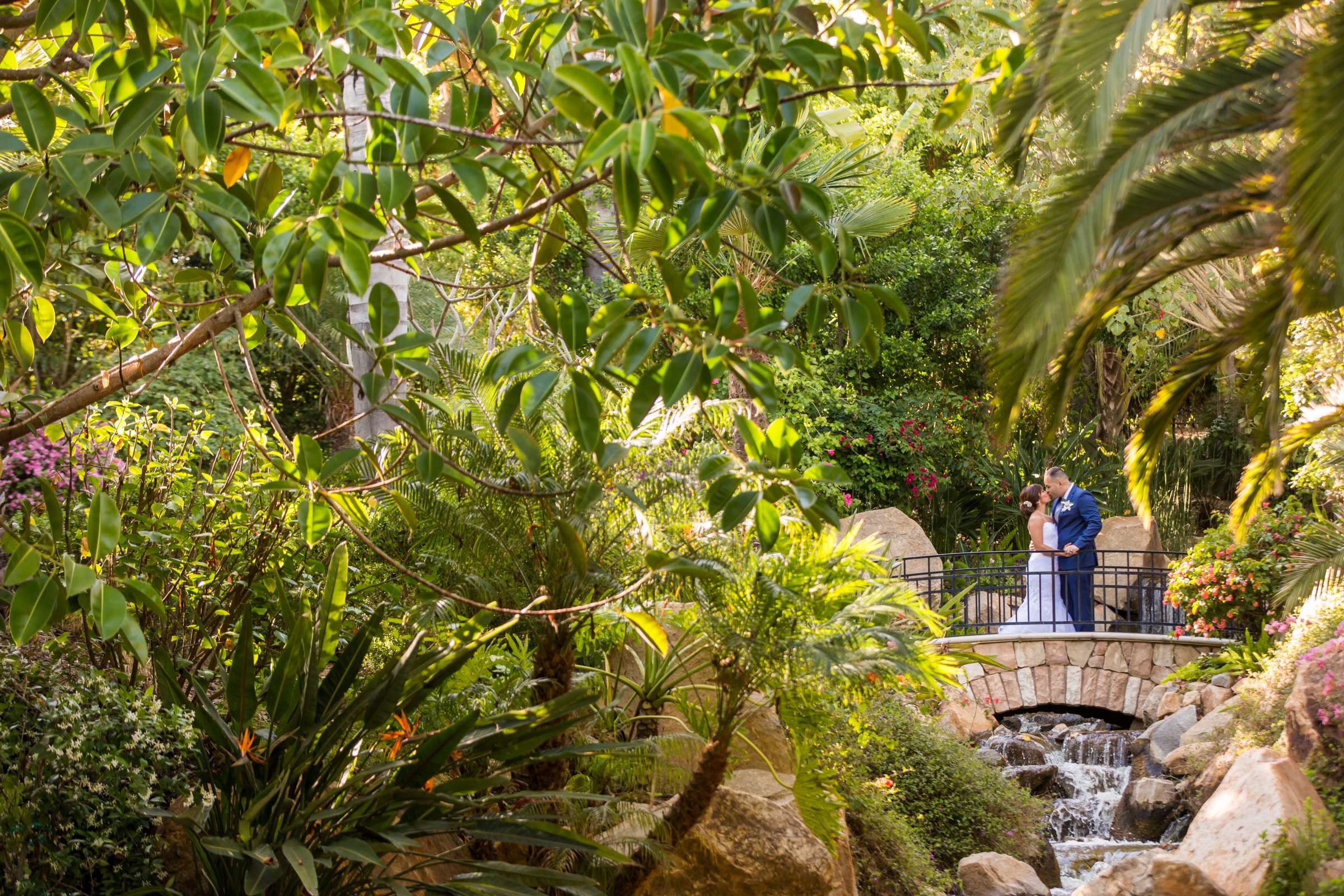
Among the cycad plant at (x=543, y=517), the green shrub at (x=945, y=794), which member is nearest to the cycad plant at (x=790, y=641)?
the cycad plant at (x=543, y=517)

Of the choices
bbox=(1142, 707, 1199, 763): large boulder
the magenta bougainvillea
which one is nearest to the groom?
bbox=(1142, 707, 1199, 763): large boulder

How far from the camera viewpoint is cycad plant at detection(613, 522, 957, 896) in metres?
4.60

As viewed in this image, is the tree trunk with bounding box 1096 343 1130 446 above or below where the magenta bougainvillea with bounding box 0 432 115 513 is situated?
above

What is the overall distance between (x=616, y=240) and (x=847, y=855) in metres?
6.01

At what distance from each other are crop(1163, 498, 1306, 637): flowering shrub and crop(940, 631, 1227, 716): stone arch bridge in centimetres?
59

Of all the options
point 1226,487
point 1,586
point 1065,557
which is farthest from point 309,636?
point 1226,487

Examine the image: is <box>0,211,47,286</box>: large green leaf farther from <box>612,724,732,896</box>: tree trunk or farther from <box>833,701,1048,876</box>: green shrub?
<box>833,701,1048,876</box>: green shrub

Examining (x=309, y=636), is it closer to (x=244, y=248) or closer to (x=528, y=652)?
(x=528, y=652)

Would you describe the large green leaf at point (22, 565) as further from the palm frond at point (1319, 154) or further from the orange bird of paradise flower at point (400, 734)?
the palm frond at point (1319, 154)

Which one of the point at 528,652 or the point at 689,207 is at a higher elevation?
the point at 689,207

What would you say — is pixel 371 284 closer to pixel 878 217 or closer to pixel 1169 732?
pixel 878 217

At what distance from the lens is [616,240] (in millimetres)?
10148

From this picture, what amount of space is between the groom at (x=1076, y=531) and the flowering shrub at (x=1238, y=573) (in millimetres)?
898

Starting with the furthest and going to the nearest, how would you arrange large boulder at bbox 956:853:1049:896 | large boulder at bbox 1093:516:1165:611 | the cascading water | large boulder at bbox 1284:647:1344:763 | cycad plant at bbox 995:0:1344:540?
large boulder at bbox 1093:516:1165:611 < the cascading water < large boulder at bbox 956:853:1049:896 < large boulder at bbox 1284:647:1344:763 < cycad plant at bbox 995:0:1344:540
